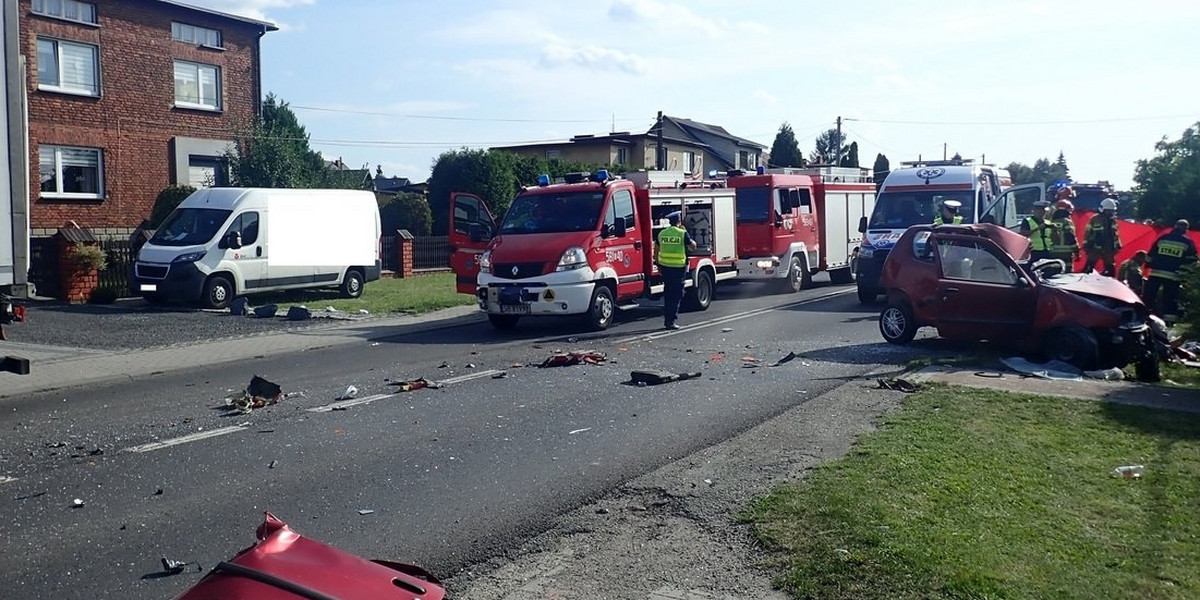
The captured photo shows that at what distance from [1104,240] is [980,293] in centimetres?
601

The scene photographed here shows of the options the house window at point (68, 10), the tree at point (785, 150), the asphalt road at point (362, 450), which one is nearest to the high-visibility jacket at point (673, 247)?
the asphalt road at point (362, 450)

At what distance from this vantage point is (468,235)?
20.7 m

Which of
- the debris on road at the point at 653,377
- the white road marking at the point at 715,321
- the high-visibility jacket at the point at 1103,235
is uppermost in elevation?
the high-visibility jacket at the point at 1103,235

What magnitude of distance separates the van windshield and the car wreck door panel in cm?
1414

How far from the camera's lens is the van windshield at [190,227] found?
21875 millimetres

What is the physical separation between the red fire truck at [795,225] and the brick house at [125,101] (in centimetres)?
1568

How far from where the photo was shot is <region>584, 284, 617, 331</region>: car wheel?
682 inches

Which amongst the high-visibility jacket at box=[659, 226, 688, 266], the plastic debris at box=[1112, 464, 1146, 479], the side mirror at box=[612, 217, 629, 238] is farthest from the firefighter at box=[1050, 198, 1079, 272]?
the plastic debris at box=[1112, 464, 1146, 479]

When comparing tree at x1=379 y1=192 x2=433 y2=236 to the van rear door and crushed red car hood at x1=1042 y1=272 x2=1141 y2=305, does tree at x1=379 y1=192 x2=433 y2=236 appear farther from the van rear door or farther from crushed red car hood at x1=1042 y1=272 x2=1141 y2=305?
crushed red car hood at x1=1042 y1=272 x2=1141 y2=305

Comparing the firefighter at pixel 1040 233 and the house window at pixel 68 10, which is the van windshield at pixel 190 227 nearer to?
the house window at pixel 68 10

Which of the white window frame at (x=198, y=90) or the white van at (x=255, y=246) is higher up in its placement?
the white window frame at (x=198, y=90)

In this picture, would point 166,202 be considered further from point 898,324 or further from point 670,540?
point 670,540

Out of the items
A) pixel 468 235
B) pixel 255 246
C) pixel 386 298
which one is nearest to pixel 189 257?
pixel 255 246

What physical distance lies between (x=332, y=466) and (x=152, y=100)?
85.4 ft
